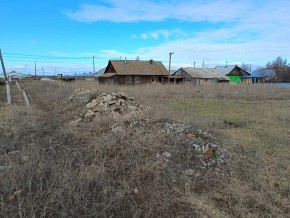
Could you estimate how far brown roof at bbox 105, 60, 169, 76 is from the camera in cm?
3817

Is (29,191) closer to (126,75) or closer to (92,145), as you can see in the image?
(92,145)

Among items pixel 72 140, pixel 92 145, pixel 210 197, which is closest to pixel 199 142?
pixel 210 197

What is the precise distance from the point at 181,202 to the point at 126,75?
35619mm

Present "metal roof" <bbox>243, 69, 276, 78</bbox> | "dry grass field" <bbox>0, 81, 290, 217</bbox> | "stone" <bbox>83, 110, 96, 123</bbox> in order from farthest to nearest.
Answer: "metal roof" <bbox>243, 69, 276, 78</bbox>
"stone" <bbox>83, 110, 96, 123</bbox>
"dry grass field" <bbox>0, 81, 290, 217</bbox>

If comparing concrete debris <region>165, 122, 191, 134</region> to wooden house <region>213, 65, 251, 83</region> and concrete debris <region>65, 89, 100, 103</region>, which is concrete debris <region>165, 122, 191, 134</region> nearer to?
concrete debris <region>65, 89, 100, 103</region>

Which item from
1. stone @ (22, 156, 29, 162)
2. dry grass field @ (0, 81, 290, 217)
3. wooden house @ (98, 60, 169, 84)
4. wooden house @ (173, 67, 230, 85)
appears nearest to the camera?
dry grass field @ (0, 81, 290, 217)

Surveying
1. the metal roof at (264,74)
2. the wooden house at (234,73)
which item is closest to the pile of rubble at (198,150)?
the wooden house at (234,73)

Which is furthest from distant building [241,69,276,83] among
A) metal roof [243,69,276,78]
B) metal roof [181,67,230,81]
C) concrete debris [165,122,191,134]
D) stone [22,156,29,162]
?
stone [22,156,29,162]

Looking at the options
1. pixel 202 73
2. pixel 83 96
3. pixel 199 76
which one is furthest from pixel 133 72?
pixel 83 96

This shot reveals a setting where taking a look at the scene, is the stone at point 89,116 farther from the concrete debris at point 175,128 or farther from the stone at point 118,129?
the concrete debris at point 175,128

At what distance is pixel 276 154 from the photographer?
5242 millimetres

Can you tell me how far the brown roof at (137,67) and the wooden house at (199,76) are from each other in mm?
5074

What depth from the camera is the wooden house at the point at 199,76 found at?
4331cm

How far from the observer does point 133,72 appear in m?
38.3
